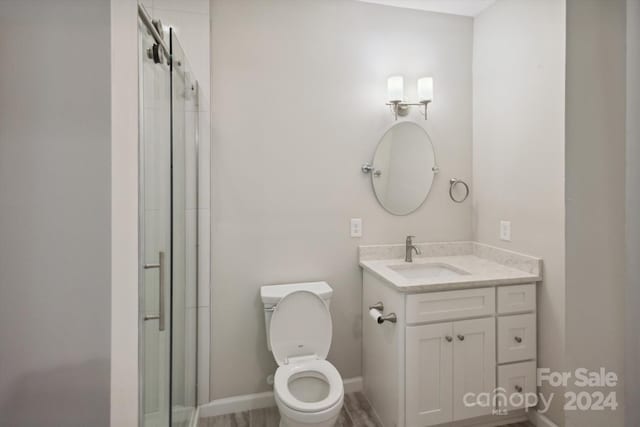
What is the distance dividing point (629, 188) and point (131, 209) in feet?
7.55

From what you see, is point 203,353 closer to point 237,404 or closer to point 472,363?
point 237,404

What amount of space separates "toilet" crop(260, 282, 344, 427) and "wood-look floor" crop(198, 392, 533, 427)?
302mm

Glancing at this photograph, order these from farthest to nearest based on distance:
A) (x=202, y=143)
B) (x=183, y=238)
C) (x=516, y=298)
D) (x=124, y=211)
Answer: (x=202, y=143), (x=516, y=298), (x=183, y=238), (x=124, y=211)

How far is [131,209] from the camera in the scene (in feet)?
3.14

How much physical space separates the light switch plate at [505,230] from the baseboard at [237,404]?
179 cm

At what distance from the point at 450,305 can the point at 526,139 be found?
108 centimetres

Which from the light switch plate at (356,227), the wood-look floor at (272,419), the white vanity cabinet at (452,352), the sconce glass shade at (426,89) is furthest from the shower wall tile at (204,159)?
the sconce glass shade at (426,89)

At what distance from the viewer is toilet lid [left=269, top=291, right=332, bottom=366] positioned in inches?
71.6

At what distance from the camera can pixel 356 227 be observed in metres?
2.17

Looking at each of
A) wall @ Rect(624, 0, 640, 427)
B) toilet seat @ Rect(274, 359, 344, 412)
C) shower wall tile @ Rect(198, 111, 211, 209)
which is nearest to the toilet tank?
toilet seat @ Rect(274, 359, 344, 412)

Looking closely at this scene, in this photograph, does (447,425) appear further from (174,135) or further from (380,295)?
(174,135)

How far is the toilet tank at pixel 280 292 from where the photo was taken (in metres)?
1.86

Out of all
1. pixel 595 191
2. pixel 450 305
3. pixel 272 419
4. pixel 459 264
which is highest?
pixel 595 191


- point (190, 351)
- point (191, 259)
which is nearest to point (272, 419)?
point (190, 351)
